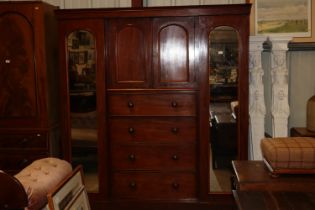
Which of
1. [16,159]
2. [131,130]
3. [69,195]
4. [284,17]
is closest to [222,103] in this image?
[131,130]

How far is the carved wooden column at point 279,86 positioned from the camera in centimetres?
298

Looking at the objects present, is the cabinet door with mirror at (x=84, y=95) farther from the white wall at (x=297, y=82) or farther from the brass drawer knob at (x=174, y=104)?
the white wall at (x=297, y=82)

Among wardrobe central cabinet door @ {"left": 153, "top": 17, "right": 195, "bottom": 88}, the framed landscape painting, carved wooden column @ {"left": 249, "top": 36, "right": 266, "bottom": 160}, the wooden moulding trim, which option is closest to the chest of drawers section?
wardrobe central cabinet door @ {"left": 153, "top": 17, "right": 195, "bottom": 88}

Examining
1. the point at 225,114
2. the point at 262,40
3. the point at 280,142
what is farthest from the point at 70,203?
the point at 262,40

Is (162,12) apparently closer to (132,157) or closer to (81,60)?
(81,60)

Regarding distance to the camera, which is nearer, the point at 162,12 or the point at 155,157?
the point at 162,12

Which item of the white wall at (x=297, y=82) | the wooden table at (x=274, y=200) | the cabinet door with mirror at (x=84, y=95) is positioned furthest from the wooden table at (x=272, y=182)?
the white wall at (x=297, y=82)

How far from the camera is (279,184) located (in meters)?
1.60

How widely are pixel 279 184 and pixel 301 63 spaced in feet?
6.79

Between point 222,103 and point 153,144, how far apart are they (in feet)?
2.11

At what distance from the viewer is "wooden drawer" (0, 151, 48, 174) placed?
3.01 m

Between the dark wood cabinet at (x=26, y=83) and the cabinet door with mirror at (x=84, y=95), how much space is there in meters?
0.15

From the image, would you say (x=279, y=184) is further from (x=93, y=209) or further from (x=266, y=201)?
(x=93, y=209)

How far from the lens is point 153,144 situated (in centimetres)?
296
